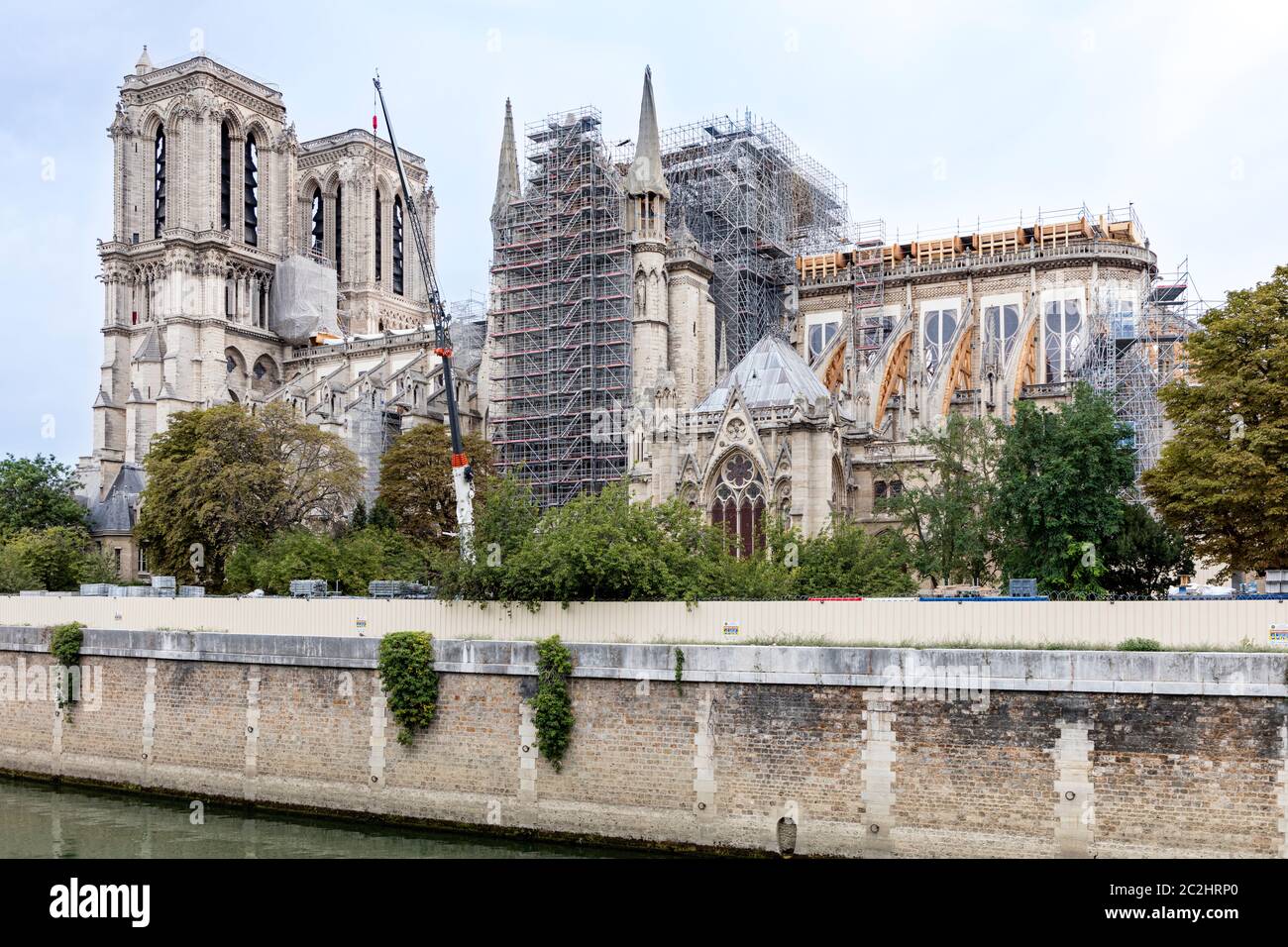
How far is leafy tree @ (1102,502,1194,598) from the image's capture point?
94.2 feet

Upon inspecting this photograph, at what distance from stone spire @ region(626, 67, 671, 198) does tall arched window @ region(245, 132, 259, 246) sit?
127ft

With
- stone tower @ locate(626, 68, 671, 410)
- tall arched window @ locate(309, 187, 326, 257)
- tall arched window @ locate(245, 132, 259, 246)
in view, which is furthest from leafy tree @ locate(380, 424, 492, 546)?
tall arched window @ locate(309, 187, 326, 257)

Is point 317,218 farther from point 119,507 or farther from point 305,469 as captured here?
point 305,469

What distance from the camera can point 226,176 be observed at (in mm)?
79750

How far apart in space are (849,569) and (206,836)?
1558cm

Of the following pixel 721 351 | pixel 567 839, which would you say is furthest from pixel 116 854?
pixel 721 351

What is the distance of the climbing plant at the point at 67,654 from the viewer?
1137 inches

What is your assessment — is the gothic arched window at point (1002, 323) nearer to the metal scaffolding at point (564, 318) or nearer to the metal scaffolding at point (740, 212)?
the metal scaffolding at point (740, 212)

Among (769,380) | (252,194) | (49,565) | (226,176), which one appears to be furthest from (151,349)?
(769,380)

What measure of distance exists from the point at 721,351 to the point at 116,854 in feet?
112

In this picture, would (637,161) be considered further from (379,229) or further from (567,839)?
(379,229)

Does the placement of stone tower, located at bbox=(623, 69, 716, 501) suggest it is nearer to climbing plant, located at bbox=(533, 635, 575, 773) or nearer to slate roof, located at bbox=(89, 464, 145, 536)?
climbing plant, located at bbox=(533, 635, 575, 773)

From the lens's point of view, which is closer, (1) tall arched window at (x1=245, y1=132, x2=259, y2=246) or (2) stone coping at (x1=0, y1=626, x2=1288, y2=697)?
(2) stone coping at (x1=0, y1=626, x2=1288, y2=697)

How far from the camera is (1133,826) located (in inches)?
717
